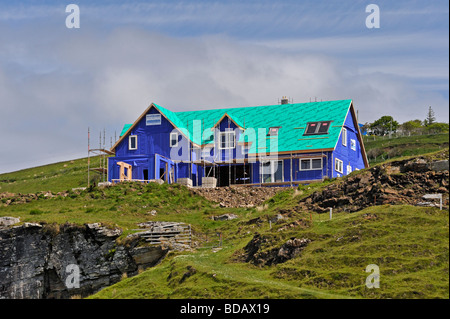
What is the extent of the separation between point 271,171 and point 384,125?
64.4 meters

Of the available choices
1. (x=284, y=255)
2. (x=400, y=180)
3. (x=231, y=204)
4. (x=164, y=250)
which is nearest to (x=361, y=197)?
(x=400, y=180)

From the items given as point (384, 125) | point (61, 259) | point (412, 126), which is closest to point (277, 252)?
point (61, 259)

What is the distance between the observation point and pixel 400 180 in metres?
48.5

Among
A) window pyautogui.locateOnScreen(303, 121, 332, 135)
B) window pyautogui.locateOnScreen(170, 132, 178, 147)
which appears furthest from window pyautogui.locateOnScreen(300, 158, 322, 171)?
window pyautogui.locateOnScreen(170, 132, 178, 147)

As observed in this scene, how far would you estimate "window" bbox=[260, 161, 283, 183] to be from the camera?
250ft

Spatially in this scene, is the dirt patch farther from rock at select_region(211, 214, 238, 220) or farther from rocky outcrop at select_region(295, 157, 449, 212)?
rocky outcrop at select_region(295, 157, 449, 212)

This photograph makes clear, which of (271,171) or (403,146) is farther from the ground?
(403,146)

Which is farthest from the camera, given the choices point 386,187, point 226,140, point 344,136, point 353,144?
point 353,144

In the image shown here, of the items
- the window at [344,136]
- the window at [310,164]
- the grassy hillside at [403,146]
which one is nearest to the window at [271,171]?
the window at [310,164]

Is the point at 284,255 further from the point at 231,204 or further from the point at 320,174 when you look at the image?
the point at 320,174

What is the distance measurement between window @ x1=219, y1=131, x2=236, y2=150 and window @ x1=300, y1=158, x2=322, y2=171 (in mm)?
7504

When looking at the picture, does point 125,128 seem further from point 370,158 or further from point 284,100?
point 370,158

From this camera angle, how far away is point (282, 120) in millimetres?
82438

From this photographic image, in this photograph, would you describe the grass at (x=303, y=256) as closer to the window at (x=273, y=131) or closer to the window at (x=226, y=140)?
the window at (x=226, y=140)
